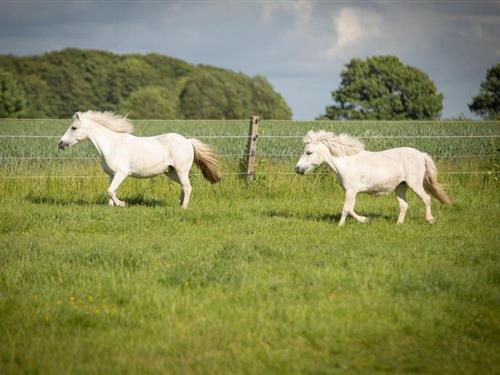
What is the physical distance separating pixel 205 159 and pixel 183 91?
207 ft

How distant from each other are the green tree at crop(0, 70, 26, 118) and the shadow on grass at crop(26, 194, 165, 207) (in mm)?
45417

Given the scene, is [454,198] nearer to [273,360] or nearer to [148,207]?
[148,207]

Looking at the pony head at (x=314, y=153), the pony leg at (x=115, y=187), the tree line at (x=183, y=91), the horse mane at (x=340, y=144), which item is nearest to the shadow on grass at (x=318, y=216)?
the pony head at (x=314, y=153)

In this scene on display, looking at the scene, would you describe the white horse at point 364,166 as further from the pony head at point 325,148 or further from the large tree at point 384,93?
the large tree at point 384,93

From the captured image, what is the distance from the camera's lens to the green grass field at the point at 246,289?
6.39 metres

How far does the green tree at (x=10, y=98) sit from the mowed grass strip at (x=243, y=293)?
48188 mm

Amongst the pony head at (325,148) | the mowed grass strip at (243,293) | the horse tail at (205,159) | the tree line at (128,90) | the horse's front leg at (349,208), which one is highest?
the tree line at (128,90)

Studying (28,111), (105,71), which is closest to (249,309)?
(28,111)

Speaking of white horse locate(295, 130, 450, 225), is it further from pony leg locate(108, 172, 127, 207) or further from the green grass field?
pony leg locate(108, 172, 127, 207)

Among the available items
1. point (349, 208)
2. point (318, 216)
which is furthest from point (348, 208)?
point (318, 216)

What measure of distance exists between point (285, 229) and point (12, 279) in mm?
4674

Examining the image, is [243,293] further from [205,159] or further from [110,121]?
[110,121]

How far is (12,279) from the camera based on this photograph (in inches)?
338

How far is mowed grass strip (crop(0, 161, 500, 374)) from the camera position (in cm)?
638
